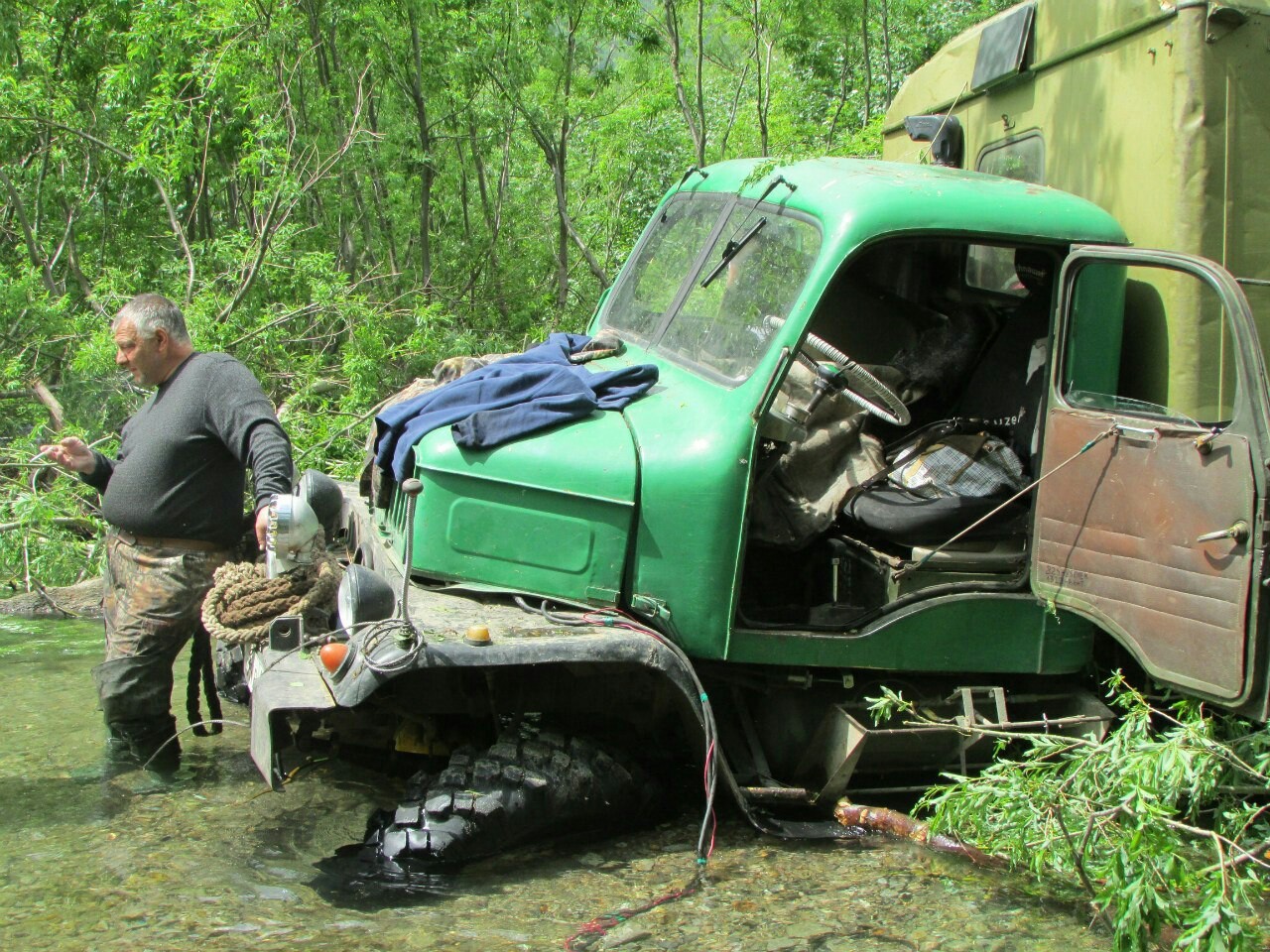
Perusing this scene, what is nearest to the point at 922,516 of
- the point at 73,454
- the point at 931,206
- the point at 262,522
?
the point at 931,206

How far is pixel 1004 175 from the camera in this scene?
542 centimetres

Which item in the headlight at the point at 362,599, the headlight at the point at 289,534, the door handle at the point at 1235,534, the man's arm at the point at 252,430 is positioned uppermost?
the man's arm at the point at 252,430

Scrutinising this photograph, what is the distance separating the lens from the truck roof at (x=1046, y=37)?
428 centimetres

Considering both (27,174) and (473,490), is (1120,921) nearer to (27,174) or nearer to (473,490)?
(473,490)

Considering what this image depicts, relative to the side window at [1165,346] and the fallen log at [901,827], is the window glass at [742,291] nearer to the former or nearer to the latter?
the side window at [1165,346]

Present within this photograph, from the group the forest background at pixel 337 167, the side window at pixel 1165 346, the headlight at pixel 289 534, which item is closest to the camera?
the headlight at pixel 289 534

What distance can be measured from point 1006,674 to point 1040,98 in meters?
2.33

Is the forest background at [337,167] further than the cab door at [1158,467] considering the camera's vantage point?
Yes

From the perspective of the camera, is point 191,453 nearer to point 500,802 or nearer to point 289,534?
point 289,534

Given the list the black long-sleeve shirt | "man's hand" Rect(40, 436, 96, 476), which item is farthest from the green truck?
"man's hand" Rect(40, 436, 96, 476)

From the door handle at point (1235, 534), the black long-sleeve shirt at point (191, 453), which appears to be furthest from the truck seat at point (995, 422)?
the black long-sleeve shirt at point (191, 453)

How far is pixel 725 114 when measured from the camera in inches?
548

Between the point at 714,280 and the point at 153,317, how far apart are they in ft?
6.65

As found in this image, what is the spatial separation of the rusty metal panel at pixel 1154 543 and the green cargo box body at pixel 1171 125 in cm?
54
